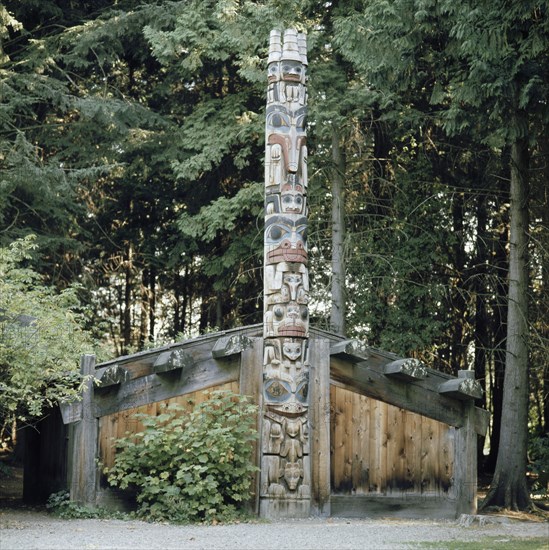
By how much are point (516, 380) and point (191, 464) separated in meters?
5.59

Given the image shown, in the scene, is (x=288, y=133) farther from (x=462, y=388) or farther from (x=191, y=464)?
(x=191, y=464)

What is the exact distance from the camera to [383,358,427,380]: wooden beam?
12734mm

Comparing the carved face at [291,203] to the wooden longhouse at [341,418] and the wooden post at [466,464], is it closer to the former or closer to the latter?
the wooden longhouse at [341,418]

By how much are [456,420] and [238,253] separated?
818 cm

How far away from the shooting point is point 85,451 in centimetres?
1183

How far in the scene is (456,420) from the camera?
13328 mm

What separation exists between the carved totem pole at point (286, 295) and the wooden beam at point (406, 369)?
1286 millimetres

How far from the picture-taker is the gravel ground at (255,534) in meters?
9.30

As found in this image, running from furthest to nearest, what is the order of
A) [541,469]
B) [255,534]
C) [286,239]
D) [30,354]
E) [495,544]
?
[541,469] → [286,239] → [30,354] → [255,534] → [495,544]

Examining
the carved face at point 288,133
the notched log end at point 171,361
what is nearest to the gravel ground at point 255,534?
the notched log end at point 171,361

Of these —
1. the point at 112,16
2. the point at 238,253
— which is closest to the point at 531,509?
the point at 238,253

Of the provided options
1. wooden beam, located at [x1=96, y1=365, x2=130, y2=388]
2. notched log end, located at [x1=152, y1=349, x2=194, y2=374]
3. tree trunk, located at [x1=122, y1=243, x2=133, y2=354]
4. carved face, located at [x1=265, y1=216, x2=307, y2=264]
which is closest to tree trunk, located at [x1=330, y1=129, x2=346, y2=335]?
carved face, located at [x1=265, y1=216, x2=307, y2=264]

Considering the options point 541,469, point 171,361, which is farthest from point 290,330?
point 541,469

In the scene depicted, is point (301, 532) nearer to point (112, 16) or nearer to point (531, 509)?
point (531, 509)
